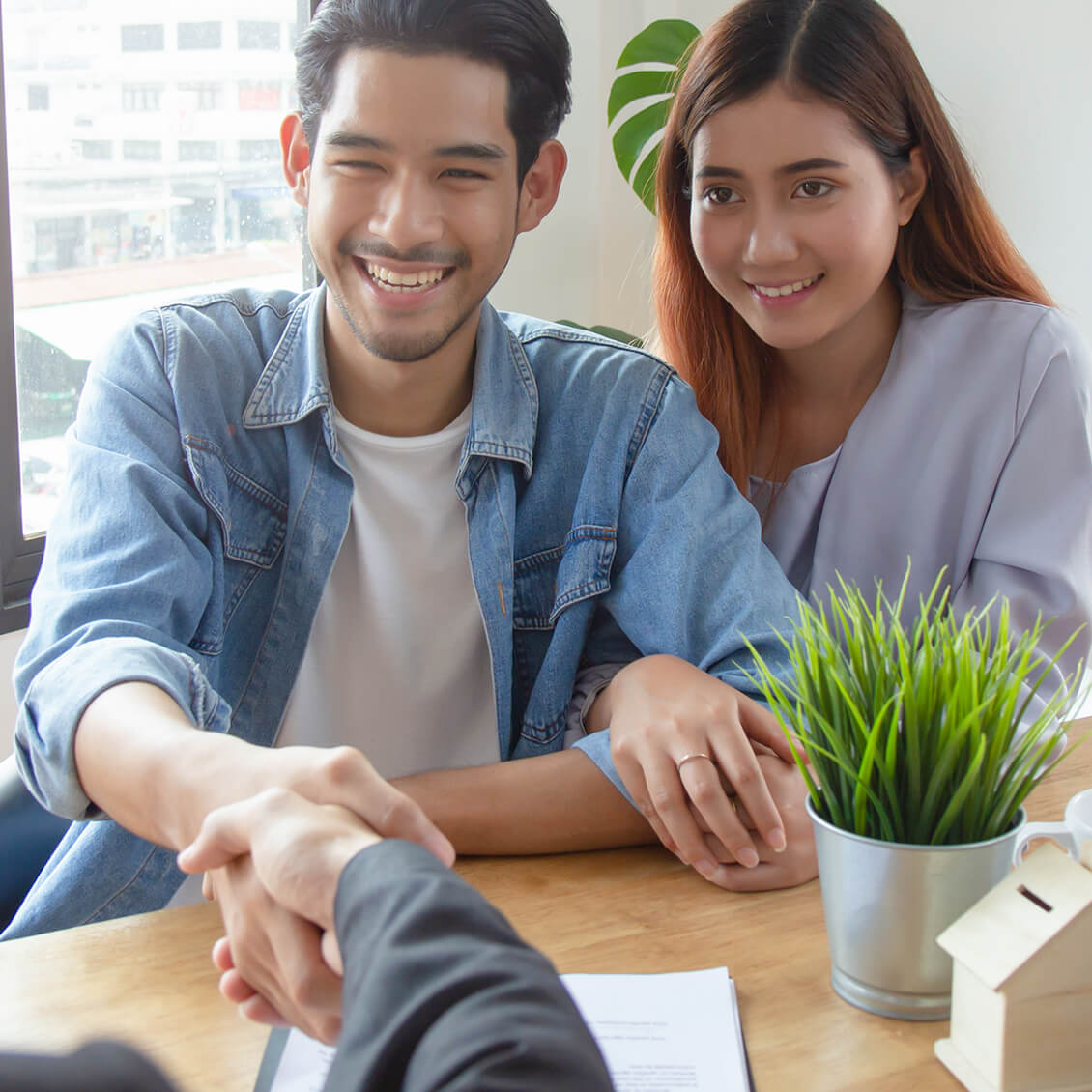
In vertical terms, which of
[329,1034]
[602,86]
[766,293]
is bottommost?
[329,1034]

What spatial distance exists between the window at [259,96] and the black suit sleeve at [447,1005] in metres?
2.87

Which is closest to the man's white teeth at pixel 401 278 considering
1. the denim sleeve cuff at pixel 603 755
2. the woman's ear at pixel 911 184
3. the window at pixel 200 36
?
the denim sleeve cuff at pixel 603 755

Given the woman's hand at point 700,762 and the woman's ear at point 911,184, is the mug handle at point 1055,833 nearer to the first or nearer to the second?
the woman's hand at point 700,762

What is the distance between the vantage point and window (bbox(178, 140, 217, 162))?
2.81 meters

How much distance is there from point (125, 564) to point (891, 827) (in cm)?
68

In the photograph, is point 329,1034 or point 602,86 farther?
point 602,86

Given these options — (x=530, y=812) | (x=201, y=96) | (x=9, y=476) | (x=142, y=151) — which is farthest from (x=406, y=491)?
(x=201, y=96)

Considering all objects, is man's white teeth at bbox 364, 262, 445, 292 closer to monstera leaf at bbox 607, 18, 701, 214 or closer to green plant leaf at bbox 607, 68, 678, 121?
monstera leaf at bbox 607, 18, 701, 214

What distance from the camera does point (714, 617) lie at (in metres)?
1.18

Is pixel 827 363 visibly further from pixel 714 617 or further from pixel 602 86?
pixel 602 86

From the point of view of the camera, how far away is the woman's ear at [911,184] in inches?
58.6

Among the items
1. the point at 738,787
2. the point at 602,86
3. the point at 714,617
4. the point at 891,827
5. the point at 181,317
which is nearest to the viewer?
the point at 891,827

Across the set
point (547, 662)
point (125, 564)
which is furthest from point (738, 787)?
point (125, 564)

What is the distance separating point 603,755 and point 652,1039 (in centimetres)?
32
